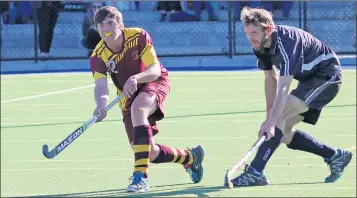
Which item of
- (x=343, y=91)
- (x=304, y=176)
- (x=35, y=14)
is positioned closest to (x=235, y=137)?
(x=304, y=176)

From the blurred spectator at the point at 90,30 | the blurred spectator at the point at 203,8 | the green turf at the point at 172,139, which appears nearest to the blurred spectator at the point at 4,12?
the blurred spectator at the point at 90,30

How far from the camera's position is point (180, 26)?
21.5m

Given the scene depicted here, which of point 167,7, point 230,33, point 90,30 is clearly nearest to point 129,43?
point 90,30

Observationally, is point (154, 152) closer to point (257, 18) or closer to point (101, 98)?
point (101, 98)

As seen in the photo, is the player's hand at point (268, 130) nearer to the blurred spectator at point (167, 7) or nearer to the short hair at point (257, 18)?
the short hair at point (257, 18)

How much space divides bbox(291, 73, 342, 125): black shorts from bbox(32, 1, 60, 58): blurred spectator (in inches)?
505

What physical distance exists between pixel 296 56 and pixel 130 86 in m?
1.23

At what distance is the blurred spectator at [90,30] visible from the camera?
19172 mm

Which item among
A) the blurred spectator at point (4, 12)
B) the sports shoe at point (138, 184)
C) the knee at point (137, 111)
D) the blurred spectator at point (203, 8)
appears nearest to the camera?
the sports shoe at point (138, 184)

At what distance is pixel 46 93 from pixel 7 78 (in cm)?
267

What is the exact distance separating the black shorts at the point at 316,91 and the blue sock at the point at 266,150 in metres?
0.31

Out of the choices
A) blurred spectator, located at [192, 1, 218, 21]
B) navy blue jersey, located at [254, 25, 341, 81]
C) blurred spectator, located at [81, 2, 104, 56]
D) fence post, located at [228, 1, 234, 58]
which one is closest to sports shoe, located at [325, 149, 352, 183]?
navy blue jersey, located at [254, 25, 341, 81]

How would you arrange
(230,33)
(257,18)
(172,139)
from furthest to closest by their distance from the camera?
(230,33) < (172,139) < (257,18)

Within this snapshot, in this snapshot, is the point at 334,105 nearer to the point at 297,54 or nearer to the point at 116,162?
the point at 116,162
